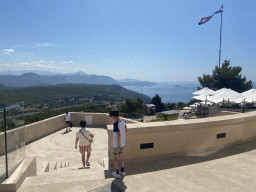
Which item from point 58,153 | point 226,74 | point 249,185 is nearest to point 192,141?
point 249,185

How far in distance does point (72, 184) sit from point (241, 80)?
38104 millimetres

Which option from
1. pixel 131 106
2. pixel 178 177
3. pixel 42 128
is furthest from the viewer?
pixel 131 106

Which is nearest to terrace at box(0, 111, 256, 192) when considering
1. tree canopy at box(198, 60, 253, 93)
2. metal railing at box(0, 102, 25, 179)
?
metal railing at box(0, 102, 25, 179)

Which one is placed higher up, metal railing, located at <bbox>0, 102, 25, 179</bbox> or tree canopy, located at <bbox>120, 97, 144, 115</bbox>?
metal railing, located at <bbox>0, 102, 25, 179</bbox>

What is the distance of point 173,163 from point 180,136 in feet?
2.36

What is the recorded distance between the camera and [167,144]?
4.60 m

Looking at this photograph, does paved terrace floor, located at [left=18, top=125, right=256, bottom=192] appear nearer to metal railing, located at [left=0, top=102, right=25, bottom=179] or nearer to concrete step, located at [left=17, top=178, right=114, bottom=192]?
concrete step, located at [left=17, top=178, right=114, bottom=192]

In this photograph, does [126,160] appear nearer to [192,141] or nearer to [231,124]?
[192,141]

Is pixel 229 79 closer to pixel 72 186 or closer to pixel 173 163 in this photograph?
pixel 173 163

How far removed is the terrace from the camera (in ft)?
10.9

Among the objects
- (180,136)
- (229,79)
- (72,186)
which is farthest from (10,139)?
(229,79)

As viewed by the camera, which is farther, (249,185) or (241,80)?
(241,80)

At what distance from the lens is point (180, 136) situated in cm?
467

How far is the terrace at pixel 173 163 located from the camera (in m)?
3.32
